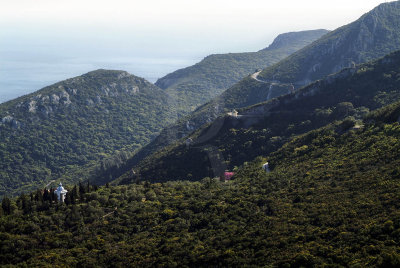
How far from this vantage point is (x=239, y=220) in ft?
133

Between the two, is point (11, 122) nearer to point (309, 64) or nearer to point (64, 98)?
point (64, 98)

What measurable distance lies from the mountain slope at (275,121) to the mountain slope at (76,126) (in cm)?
4033

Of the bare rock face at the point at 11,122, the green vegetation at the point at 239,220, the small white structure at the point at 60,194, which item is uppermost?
the bare rock face at the point at 11,122

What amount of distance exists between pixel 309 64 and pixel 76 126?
89659 mm

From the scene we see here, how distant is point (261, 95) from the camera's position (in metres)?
134

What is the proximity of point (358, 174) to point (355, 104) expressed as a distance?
1544 inches

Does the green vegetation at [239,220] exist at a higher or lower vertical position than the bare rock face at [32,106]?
lower

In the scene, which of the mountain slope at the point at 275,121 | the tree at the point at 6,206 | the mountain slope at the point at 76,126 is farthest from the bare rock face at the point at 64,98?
the tree at the point at 6,206

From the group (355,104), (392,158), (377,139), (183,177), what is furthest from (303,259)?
(355,104)

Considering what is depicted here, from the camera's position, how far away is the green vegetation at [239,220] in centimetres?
3155

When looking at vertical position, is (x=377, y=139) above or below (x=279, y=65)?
below

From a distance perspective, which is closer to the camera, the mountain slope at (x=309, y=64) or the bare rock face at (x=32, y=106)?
the mountain slope at (x=309, y=64)

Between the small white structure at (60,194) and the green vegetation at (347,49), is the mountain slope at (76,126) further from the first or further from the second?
the small white structure at (60,194)

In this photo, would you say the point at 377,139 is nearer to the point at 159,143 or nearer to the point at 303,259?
the point at 303,259
